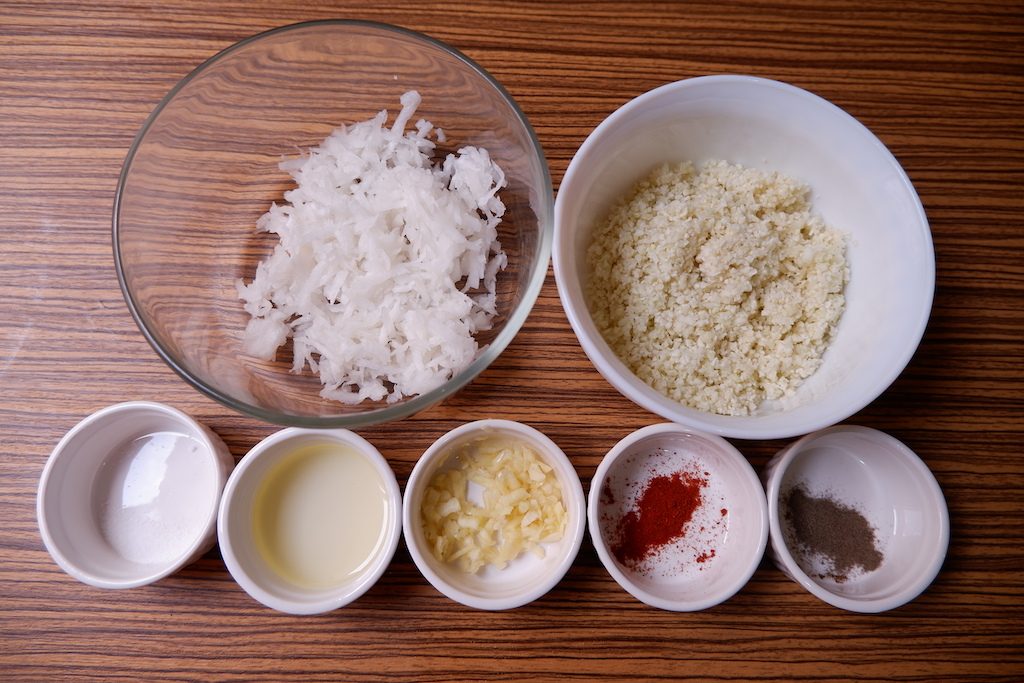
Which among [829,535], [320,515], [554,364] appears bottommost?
→ [829,535]

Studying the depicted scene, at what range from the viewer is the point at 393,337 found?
1.38 meters

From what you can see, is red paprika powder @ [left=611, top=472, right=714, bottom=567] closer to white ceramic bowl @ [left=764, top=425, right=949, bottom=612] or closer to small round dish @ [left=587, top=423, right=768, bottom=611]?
small round dish @ [left=587, top=423, right=768, bottom=611]

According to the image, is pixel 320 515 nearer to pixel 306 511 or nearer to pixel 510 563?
pixel 306 511

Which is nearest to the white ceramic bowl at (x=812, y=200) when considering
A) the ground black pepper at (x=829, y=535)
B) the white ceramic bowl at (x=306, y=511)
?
the ground black pepper at (x=829, y=535)

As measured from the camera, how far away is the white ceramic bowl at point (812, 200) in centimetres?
128

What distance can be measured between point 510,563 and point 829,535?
0.76 m

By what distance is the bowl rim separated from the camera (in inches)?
48.1

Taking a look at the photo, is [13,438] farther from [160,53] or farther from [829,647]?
[829,647]

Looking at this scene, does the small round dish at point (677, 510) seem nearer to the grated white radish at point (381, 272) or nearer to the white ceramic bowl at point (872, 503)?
the white ceramic bowl at point (872, 503)

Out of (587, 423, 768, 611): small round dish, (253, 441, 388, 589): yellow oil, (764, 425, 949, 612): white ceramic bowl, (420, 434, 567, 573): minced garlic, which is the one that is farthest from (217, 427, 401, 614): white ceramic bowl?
(764, 425, 949, 612): white ceramic bowl

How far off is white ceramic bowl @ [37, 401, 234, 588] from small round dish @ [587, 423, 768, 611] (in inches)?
34.8

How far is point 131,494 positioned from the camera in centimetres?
150

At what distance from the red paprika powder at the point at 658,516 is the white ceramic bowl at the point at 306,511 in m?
0.53

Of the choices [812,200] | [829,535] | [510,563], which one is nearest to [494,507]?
[510,563]
